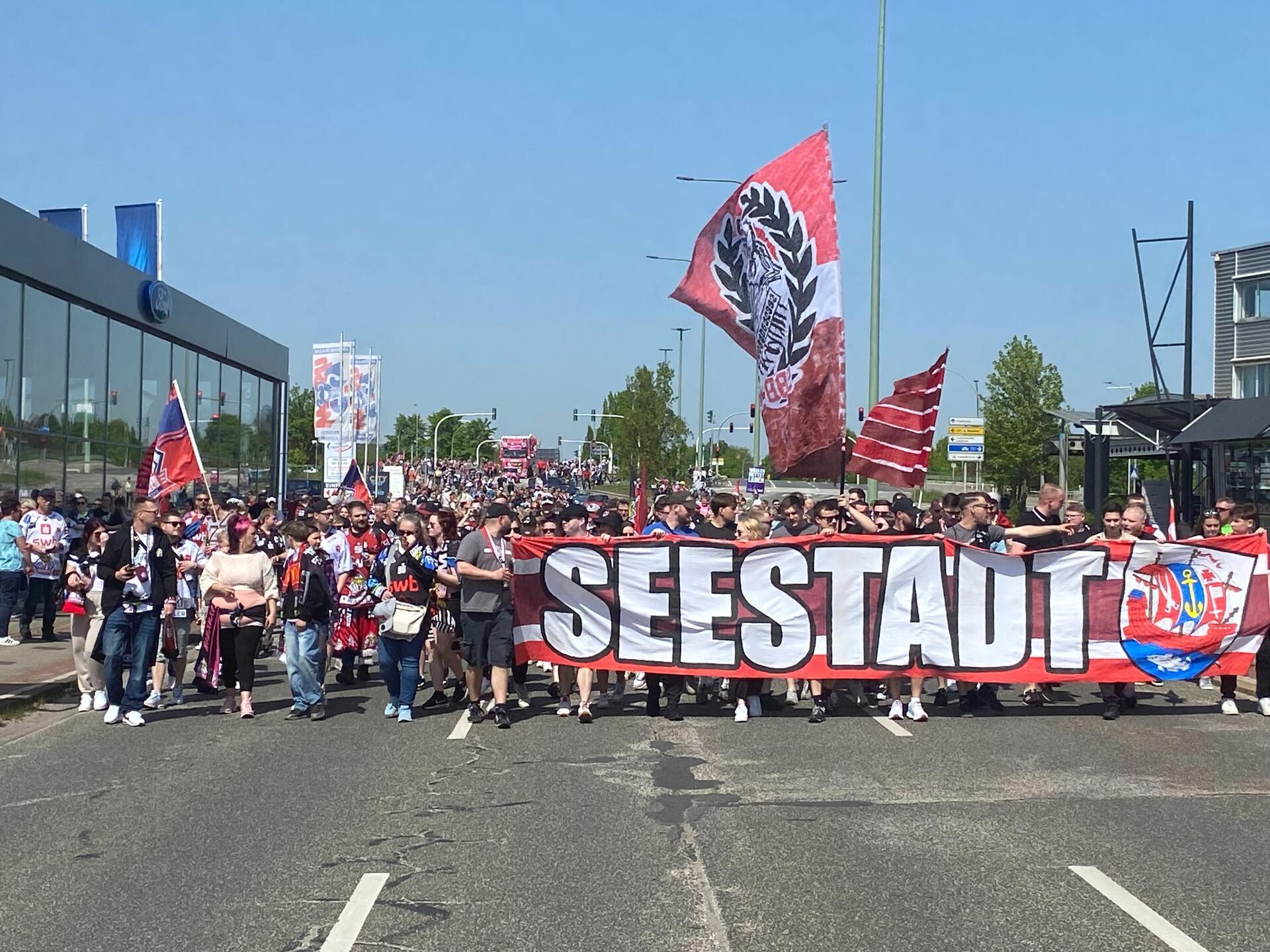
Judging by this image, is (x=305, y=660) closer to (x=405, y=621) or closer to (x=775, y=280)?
(x=405, y=621)

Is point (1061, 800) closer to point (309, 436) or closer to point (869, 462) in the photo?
point (869, 462)

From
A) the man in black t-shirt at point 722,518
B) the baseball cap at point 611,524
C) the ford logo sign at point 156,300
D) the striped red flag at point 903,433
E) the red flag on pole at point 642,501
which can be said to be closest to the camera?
the man in black t-shirt at point 722,518

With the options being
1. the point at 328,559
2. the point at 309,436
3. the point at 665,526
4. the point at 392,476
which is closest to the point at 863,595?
the point at 665,526

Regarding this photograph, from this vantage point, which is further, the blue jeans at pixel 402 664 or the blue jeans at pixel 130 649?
the blue jeans at pixel 402 664

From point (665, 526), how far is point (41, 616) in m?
12.6

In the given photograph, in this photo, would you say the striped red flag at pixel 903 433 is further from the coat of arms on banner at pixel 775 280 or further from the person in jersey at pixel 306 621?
the person in jersey at pixel 306 621

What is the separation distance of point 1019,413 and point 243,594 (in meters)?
61.7

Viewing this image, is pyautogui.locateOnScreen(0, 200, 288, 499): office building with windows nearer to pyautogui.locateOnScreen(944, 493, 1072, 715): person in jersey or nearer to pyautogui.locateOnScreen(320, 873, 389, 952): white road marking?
pyautogui.locateOnScreen(944, 493, 1072, 715): person in jersey

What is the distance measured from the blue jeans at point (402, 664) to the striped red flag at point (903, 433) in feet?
17.8

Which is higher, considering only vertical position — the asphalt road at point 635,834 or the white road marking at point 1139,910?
the white road marking at point 1139,910

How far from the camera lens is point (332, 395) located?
144 feet

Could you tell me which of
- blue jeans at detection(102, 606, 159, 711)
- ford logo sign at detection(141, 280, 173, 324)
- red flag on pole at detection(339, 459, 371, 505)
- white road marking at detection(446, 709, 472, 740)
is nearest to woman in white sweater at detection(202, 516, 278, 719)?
blue jeans at detection(102, 606, 159, 711)

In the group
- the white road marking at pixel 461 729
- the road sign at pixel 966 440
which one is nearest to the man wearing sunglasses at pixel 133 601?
the white road marking at pixel 461 729

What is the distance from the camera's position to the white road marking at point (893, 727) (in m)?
11.0
